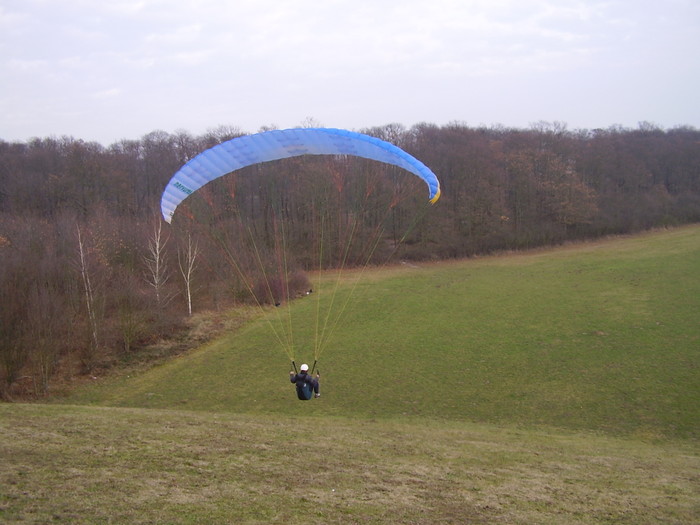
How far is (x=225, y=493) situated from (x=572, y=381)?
435 inches

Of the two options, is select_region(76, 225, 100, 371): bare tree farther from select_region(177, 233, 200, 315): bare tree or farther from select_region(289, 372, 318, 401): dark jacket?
select_region(289, 372, 318, 401): dark jacket

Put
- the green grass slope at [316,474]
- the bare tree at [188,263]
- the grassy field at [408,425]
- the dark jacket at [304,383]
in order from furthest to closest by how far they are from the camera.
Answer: the bare tree at [188,263]
the dark jacket at [304,383]
the grassy field at [408,425]
the green grass slope at [316,474]

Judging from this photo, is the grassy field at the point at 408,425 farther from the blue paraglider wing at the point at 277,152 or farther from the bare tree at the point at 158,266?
the blue paraglider wing at the point at 277,152

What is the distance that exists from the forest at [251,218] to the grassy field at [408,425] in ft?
7.68

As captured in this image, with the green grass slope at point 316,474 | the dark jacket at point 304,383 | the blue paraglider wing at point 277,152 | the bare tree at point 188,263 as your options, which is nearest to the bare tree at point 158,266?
the bare tree at point 188,263

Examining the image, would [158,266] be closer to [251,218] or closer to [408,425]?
[251,218]

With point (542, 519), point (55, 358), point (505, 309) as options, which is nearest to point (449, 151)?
point (505, 309)

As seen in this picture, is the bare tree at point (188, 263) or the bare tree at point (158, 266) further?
the bare tree at point (188, 263)

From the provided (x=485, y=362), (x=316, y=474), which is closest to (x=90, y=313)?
(x=316, y=474)

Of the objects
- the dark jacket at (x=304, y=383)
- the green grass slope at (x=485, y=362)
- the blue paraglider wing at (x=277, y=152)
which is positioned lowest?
the green grass slope at (x=485, y=362)

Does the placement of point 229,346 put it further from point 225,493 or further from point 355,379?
point 225,493

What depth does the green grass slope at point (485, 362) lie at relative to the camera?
1238 centimetres

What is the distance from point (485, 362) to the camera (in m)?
15.7

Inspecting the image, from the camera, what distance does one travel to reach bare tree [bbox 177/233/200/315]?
2067cm
